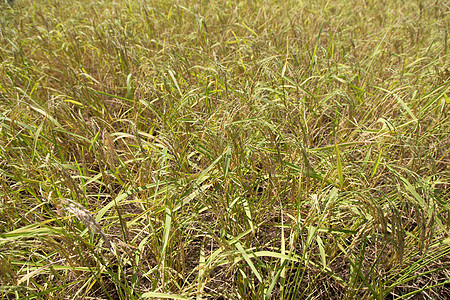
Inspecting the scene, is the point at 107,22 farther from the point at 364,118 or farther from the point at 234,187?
the point at 364,118

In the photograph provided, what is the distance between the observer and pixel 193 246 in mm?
1326

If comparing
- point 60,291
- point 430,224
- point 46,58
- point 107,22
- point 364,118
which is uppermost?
point 107,22

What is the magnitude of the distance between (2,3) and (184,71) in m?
2.34

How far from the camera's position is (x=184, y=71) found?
6.15 ft

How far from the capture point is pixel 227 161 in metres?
1.11

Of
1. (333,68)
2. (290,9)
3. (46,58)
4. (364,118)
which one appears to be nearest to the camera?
(364,118)

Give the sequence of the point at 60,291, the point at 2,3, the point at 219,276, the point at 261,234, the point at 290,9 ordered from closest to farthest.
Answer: the point at 60,291
the point at 219,276
the point at 261,234
the point at 290,9
the point at 2,3

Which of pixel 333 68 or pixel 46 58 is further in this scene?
pixel 46 58

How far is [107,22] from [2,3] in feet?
5.20

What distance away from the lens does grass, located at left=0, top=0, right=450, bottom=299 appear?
1053 millimetres

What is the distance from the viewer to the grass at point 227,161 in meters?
1.05

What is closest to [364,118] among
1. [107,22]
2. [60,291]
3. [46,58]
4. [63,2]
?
[60,291]

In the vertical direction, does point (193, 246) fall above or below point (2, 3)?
below

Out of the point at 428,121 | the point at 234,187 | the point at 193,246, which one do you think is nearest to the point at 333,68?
the point at 428,121
